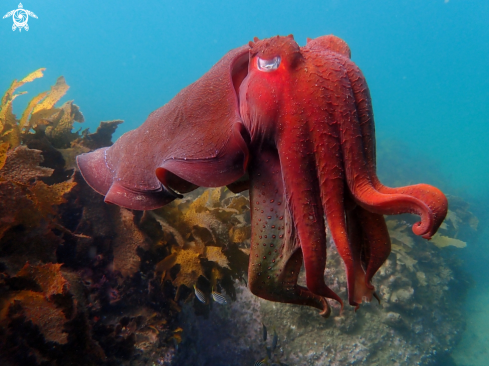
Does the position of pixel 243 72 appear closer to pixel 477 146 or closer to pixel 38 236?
pixel 38 236

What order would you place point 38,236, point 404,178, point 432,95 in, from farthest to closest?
point 432,95 < point 404,178 < point 38,236

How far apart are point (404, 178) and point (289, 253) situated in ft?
91.2

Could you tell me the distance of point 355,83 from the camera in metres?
1.30

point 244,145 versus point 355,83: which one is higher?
point 355,83

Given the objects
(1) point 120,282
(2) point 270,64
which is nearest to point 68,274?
(1) point 120,282

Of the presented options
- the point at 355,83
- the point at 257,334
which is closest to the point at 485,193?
the point at 257,334

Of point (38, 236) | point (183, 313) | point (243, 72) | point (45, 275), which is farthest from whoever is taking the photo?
point (183, 313)

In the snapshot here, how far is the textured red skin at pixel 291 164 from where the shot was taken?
111 centimetres

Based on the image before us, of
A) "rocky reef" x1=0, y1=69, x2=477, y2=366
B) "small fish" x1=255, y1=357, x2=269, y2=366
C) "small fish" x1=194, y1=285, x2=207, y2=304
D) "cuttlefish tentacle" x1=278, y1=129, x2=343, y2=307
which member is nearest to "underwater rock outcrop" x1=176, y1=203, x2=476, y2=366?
"rocky reef" x1=0, y1=69, x2=477, y2=366

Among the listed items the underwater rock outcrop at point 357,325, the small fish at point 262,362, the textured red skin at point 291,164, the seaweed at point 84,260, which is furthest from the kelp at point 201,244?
the textured red skin at point 291,164

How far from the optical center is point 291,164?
1.16 metres

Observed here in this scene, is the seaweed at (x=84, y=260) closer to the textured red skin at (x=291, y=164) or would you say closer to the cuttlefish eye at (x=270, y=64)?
the textured red skin at (x=291, y=164)

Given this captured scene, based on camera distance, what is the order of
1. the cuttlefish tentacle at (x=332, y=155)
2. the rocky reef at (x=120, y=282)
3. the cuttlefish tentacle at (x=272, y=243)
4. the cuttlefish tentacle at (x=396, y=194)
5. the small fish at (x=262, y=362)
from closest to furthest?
the cuttlefish tentacle at (x=396, y=194) → the cuttlefish tentacle at (x=332, y=155) → the cuttlefish tentacle at (x=272, y=243) → the rocky reef at (x=120, y=282) → the small fish at (x=262, y=362)

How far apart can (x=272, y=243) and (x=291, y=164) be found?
1.40ft
